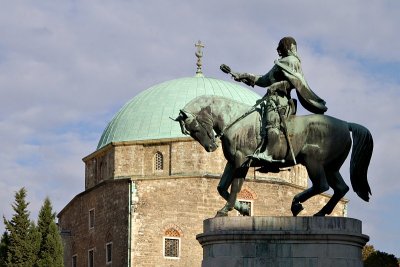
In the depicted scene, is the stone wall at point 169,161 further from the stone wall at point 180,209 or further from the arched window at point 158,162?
the stone wall at point 180,209

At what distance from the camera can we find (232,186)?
13141 millimetres

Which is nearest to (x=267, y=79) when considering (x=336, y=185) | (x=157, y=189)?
(x=336, y=185)

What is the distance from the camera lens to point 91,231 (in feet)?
147

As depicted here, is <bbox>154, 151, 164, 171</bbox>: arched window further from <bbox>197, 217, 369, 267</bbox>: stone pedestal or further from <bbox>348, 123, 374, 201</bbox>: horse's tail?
<bbox>197, 217, 369, 267</bbox>: stone pedestal

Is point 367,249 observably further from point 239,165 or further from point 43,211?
point 239,165

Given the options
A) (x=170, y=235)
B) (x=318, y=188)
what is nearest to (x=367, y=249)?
(x=170, y=235)

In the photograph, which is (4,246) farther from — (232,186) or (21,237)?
(232,186)

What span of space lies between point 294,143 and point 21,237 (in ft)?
70.8

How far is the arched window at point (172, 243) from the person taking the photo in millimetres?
40719

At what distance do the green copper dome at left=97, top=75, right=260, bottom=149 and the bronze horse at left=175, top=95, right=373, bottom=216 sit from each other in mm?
29362

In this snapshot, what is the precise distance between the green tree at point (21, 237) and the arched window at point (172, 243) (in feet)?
28.9

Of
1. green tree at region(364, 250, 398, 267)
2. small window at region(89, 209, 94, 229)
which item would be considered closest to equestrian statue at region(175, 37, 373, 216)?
green tree at region(364, 250, 398, 267)

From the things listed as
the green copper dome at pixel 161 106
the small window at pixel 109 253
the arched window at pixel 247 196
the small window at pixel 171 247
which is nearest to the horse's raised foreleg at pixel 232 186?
the small window at pixel 171 247

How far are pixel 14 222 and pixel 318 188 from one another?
21.8m
